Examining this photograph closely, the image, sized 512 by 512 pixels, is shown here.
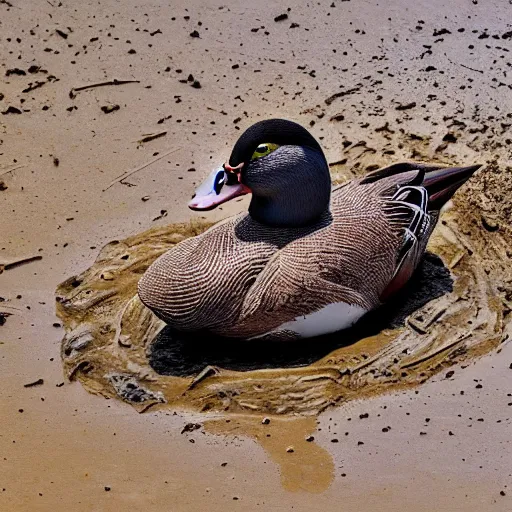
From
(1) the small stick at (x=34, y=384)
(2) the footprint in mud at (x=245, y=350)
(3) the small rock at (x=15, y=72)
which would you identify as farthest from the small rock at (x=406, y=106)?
(1) the small stick at (x=34, y=384)

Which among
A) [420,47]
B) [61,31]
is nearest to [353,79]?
[420,47]

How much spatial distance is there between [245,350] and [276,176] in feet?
3.77

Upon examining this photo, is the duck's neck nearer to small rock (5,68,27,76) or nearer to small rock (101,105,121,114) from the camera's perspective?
small rock (101,105,121,114)

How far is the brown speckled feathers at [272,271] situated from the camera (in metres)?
5.90

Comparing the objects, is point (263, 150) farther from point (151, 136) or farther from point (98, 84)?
point (98, 84)

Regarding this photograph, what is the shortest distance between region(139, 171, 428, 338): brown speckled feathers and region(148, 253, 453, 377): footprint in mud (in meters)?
0.19

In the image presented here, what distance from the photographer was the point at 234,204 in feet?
25.2

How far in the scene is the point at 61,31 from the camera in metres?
9.82

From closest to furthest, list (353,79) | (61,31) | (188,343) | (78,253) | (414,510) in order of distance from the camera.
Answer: (414,510)
(188,343)
(78,253)
(353,79)
(61,31)

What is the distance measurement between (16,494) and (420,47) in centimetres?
608

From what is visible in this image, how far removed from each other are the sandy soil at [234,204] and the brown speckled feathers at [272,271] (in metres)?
0.63

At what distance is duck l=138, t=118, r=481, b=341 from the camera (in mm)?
5914

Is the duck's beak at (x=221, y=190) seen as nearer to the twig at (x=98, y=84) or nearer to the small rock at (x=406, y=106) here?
the small rock at (x=406, y=106)

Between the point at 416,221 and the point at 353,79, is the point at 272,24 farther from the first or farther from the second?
the point at 416,221
